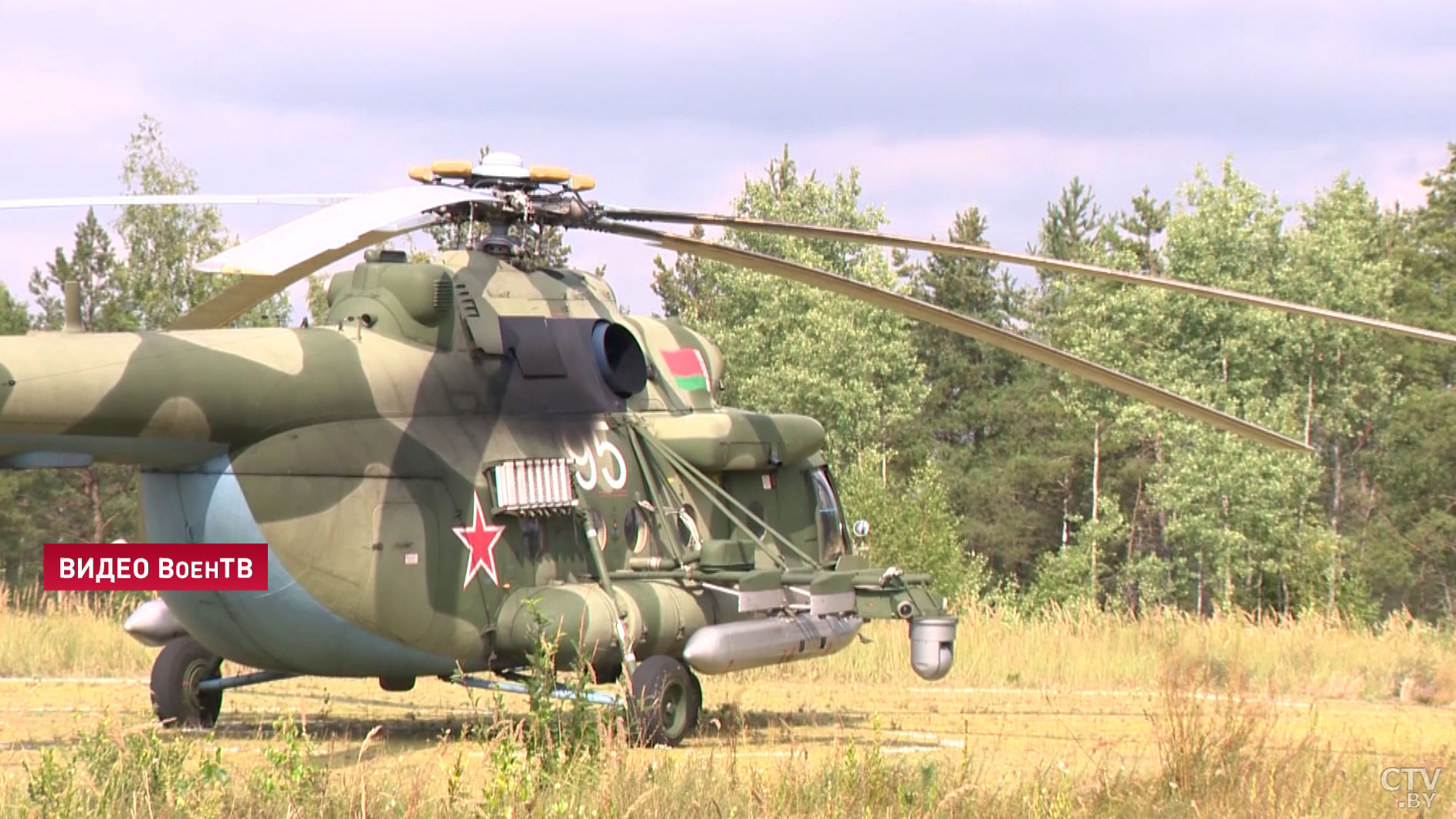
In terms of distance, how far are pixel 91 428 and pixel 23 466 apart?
43cm

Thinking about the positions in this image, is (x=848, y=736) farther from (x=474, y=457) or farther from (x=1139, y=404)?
(x=1139, y=404)

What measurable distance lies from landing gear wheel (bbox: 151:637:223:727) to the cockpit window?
4.93 meters

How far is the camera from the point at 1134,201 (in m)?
64.6

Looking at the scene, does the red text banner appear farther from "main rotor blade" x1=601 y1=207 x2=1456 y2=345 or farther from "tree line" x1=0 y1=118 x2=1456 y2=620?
"tree line" x1=0 y1=118 x2=1456 y2=620

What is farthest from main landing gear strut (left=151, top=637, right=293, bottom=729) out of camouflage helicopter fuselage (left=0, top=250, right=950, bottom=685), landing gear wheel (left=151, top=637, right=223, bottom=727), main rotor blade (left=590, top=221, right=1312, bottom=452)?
main rotor blade (left=590, top=221, right=1312, bottom=452)

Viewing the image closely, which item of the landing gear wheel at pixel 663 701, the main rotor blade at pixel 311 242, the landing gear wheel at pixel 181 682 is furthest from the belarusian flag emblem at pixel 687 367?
the landing gear wheel at pixel 181 682

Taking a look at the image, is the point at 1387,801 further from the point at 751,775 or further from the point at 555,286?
the point at 555,286

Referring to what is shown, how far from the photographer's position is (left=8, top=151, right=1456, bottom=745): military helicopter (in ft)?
34.4

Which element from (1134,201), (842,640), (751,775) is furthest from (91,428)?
(1134,201)

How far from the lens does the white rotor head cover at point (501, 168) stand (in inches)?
495

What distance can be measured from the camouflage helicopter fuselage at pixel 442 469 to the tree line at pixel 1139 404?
22373 mm

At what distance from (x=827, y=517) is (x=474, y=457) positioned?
4.05 meters

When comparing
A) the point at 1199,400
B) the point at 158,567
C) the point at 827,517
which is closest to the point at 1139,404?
the point at 1199,400

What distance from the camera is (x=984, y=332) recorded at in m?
12.0
